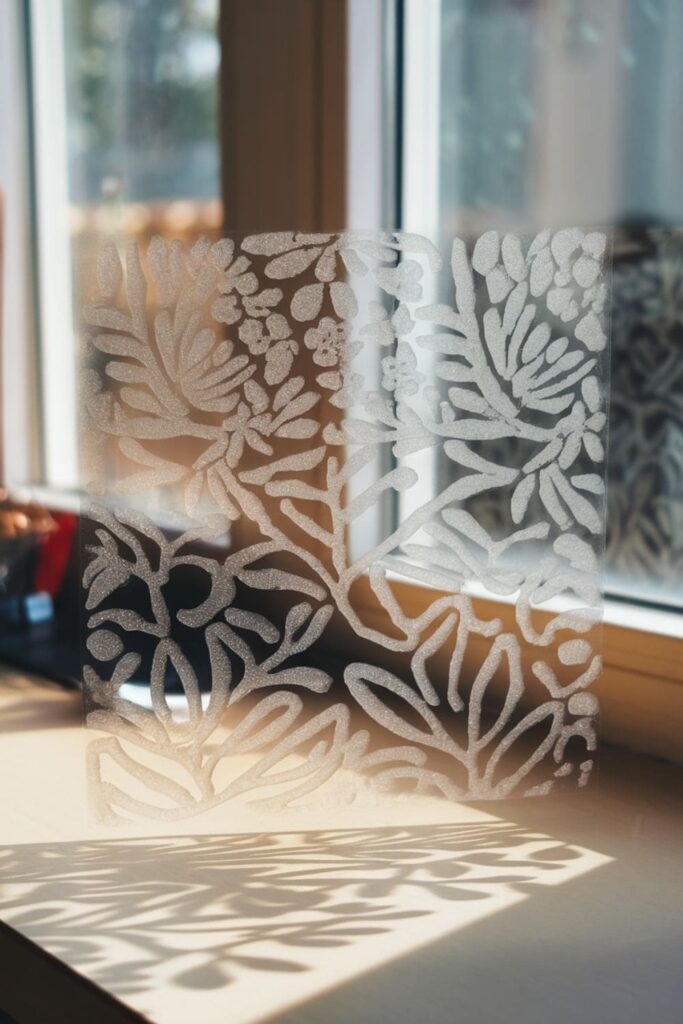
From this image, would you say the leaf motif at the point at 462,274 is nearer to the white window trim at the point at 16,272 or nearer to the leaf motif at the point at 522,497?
the leaf motif at the point at 522,497

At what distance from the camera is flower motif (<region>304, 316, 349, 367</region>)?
919mm

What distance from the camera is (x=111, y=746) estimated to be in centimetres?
94

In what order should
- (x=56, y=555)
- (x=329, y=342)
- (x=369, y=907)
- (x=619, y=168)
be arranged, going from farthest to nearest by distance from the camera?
(x=56, y=555) → (x=619, y=168) → (x=329, y=342) → (x=369, y=907)

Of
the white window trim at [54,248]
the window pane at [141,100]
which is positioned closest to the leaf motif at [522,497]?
the window pane at [141,100]

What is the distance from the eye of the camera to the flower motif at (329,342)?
36.2 inches

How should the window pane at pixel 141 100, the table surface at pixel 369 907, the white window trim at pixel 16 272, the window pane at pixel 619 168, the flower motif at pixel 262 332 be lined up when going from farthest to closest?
the white window trim at pixel 16 272, the window pane at pixel 141 100, the window pane at pixel 619 168, the flower motif at pixel 262 332, the table surface at pixel 369 907

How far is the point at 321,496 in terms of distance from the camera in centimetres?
93

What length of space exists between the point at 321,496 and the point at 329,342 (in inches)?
5.0

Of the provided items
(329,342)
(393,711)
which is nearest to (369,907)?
(393,711)

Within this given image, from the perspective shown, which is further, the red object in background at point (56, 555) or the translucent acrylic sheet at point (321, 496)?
the red object in background at point (56, 555)

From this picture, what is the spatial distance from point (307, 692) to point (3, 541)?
667 millimetres

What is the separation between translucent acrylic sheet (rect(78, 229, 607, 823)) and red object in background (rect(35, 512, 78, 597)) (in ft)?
2.07

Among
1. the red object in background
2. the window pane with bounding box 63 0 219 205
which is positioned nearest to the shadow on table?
the red object in background

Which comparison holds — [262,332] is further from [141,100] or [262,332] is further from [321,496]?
[141,100]
